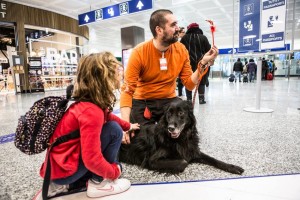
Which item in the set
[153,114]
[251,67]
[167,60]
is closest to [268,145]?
[153,114]

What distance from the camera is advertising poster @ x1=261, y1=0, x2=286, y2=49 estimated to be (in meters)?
3.09

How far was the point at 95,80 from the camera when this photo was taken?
3.45 ft

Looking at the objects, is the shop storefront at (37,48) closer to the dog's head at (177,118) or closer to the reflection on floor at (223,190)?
the dog's head at (177,118)

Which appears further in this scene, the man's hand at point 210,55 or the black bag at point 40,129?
the man's hand at point 210,55

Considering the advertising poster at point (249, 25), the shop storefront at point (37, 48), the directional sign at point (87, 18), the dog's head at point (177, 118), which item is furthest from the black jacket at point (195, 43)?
the shop storefront at point (37, 48)

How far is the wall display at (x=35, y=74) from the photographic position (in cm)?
936

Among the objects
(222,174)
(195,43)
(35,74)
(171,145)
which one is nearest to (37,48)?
(35,74)

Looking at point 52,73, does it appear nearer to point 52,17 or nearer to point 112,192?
point 52,17

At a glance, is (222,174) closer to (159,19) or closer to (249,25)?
(159,19)

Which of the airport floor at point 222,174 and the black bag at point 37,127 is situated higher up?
the black bag at point 37,127

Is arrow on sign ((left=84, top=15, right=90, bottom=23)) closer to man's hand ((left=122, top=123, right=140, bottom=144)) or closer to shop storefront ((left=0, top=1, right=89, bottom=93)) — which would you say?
shop storefront ((left=0, top=1, right=89, bottom=93))

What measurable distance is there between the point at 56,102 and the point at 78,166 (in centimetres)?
35

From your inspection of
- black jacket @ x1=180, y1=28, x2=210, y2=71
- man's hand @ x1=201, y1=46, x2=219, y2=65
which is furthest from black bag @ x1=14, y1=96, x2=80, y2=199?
black jacket @ x1=180, y1=28, x2=210, y2=71

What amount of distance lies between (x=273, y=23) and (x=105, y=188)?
3394 millimetres
